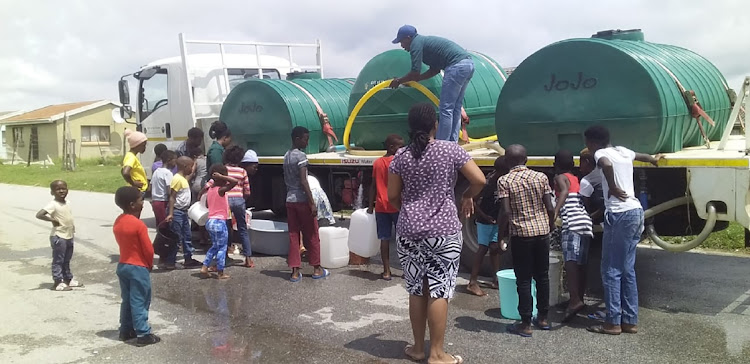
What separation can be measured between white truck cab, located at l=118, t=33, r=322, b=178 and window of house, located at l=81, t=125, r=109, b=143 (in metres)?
29.7

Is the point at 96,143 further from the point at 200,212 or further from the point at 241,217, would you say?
the point at 241,217

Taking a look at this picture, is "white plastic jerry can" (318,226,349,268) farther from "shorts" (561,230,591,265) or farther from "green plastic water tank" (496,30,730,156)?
"shorts" (561,230,591,265)

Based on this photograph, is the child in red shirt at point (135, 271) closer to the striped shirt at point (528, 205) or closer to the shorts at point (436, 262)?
the shorts at point (436, 262)

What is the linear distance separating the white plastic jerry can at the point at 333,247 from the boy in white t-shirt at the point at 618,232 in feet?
10.4

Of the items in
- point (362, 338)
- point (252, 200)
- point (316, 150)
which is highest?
point (316, 150)

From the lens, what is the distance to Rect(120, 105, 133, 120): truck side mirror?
11480 millimetres

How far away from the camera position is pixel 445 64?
686 cm

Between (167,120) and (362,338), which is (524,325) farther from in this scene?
(167,120)

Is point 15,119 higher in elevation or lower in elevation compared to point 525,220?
higher

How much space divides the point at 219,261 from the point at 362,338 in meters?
2.58

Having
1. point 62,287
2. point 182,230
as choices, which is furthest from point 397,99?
point 62,287

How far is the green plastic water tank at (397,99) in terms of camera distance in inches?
303

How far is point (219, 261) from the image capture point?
6910mm

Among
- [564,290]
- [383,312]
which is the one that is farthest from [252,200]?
[564,290]
